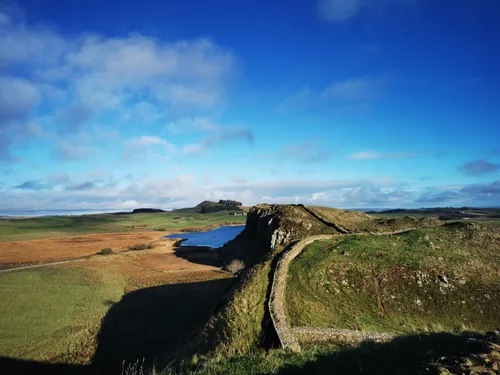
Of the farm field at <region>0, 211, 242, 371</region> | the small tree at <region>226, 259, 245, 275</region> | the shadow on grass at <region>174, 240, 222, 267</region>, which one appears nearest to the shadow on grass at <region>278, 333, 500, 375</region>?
the farm field at <region>0, 211, 242, 371</region>

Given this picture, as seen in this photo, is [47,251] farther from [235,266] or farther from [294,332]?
[294,332]

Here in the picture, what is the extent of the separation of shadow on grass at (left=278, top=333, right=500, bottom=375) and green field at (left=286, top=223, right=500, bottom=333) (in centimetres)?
789

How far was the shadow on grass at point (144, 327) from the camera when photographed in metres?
25.2

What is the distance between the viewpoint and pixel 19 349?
27.0 m

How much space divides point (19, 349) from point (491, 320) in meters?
36.8

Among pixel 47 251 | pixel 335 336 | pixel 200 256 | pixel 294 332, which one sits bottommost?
pixel 200 256

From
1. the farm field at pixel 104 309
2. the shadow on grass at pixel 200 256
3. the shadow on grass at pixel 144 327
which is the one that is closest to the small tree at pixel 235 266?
the farm field at pixel 104 309

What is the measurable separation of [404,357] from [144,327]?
2682cm

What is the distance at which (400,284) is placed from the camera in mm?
26797

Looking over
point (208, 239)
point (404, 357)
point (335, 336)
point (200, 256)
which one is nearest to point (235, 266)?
point (200, 256)

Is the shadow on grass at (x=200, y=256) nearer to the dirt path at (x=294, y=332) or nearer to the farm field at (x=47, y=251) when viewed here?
the farm field at (x=47, y=251)

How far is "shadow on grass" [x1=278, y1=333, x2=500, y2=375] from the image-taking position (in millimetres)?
9812

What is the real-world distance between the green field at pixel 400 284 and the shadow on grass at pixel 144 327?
28.9 ft

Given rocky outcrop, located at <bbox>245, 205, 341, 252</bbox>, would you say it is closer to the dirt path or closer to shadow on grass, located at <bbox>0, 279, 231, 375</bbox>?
shadow on grass, located at <bbox>0, 279, 231, 375</bbox>
